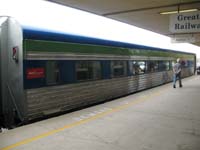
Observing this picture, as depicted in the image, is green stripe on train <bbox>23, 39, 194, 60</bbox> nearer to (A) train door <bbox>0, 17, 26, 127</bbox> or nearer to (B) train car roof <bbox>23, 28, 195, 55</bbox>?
(B) train car roof <bbox>23, 28, 195, 55</bbox>

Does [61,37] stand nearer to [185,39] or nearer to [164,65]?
[185,39]

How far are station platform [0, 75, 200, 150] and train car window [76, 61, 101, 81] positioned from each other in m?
1.11

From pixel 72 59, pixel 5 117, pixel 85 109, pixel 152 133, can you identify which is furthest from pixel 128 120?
pixel 5 117

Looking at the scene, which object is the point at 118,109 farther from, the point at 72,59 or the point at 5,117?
the point at 5,117

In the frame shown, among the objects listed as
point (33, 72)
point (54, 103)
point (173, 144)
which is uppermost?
point (33, 72)

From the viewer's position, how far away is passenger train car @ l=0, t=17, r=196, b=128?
20.6ft

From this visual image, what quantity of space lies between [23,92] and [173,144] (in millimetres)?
3675

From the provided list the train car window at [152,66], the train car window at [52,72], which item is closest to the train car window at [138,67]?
the train car window at [152,66]

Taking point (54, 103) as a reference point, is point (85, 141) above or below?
below

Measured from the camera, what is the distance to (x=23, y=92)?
619 cm

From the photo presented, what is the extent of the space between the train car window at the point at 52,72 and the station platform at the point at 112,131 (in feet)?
3.48

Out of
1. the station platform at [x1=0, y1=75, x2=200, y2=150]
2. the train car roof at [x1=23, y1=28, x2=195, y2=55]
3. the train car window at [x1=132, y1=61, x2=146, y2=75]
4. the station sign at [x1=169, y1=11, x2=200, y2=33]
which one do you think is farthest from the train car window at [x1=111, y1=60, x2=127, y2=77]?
the station sign at [x1=169, y1=11, x2=200, y2=33]

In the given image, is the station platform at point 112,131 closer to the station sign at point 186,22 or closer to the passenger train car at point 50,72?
the passenger train car at point 50,72

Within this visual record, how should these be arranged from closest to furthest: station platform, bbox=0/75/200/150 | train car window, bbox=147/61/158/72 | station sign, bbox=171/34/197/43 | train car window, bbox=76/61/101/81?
station platform, bbox=0/75/200/150
train car window, bbox=76/61/101/81
train car window, bbox=147/61/158/72
station sign, bbox=171/34/197/43
